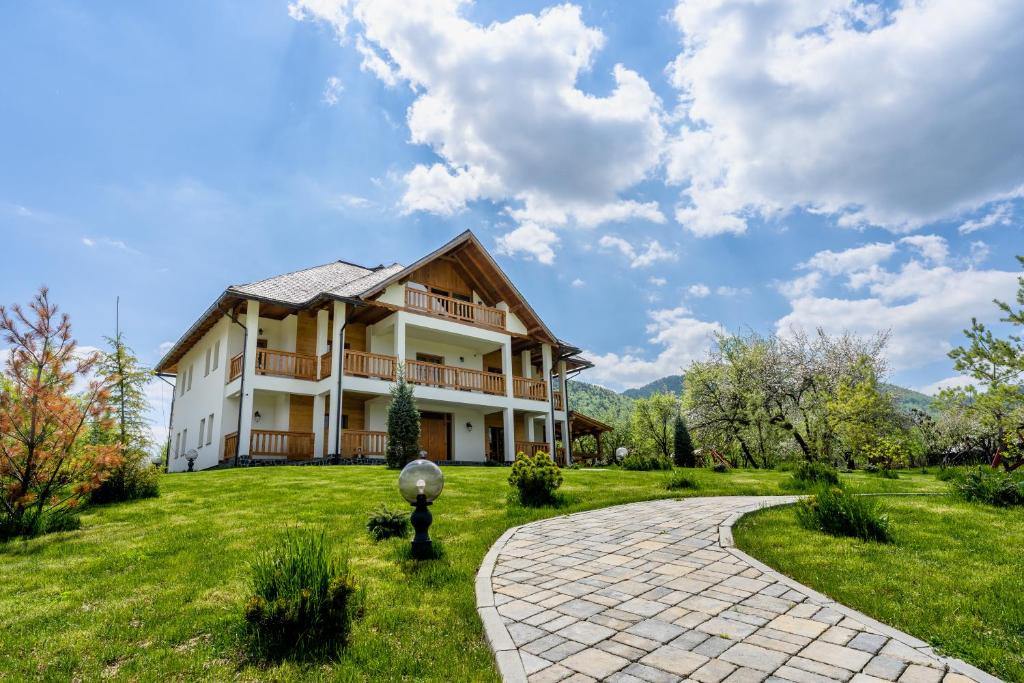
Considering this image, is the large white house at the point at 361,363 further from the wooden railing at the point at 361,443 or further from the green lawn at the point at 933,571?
the green lawn at the point at 933,571

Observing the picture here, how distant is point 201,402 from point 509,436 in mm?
11412

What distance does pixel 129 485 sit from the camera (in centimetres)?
918

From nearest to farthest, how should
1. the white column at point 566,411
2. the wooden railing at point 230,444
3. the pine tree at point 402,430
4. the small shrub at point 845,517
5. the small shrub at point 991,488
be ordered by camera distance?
the small shrub at point 845,517, the small shrub at point 991,488, the pine tree at point 402,430, the wooden railing at point 230,444, the white column at point 566,411

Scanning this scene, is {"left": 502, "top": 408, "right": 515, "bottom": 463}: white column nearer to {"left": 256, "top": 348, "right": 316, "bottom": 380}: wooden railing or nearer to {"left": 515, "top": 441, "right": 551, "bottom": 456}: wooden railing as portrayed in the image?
{"left": 515, "top": 441, "right": 551, "bottom": 456}: wooden railing

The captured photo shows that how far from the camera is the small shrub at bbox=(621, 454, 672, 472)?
16.9 meters

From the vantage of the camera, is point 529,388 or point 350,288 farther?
point 529,388

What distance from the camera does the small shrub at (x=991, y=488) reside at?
7801 millimetres

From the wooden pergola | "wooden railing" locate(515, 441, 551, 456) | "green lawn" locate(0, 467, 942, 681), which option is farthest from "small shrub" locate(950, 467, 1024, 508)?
the wooden pergola

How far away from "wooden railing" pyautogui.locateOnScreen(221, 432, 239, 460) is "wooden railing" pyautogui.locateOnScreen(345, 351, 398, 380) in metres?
3.81

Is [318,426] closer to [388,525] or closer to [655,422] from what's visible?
[388,525]

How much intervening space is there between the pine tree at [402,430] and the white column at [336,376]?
2.43 meters

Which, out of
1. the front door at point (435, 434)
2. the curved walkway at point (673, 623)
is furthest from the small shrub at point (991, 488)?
the front door at point (435, 434)

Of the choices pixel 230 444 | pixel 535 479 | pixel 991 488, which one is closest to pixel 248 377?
pixel 230 444

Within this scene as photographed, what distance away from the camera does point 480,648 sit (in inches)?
138
